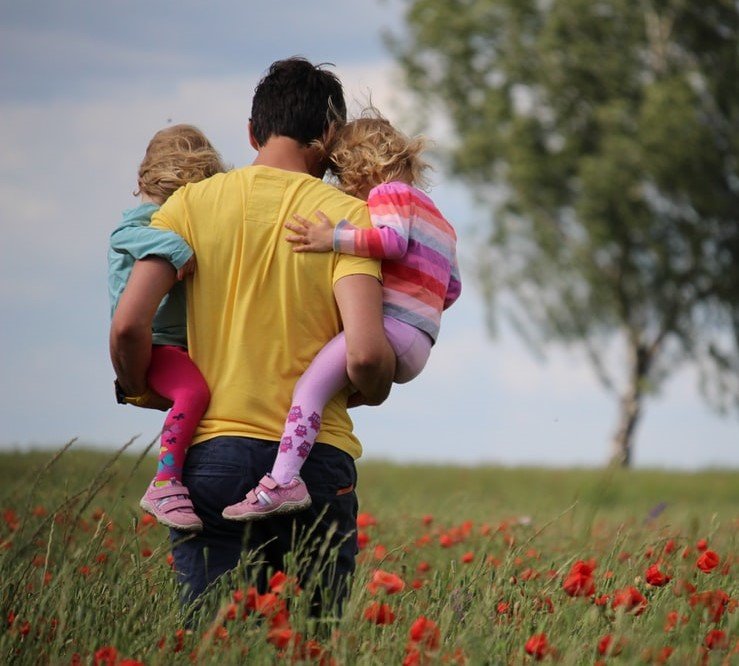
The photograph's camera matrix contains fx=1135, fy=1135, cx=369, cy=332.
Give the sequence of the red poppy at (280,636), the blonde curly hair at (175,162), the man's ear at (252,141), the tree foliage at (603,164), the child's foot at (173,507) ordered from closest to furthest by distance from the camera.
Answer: the red poppy at (280,636)
the child's foot at (173,507)
the man's ear at (252,141)
the blonde curly hair at (175,162)
the tree foliage at (603,164)

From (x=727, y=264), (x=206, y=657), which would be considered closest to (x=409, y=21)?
(x=727, y=264)

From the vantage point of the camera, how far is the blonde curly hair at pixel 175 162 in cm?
385

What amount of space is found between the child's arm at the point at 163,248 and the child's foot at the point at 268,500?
676mm

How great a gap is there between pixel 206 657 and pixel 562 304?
2027 centimetres

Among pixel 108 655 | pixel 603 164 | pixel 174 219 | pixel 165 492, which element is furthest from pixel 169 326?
pixel 603 164

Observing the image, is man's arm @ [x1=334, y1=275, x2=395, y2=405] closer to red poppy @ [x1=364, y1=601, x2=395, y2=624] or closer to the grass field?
the grass field

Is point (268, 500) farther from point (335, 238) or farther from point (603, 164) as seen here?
point (603, 164)

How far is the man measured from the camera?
11.1 feet

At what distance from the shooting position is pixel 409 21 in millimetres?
23469

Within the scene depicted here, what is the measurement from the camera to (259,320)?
134 inches

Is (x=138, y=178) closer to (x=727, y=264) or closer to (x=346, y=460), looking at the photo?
(x=346, y=460)

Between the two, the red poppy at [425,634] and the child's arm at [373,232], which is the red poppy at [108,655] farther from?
the child's arm at [373,232]

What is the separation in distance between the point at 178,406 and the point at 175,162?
916 millimetres

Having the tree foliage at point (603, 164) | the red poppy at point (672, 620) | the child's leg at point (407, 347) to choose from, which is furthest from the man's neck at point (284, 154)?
the tree foliage at point (603, 164)
